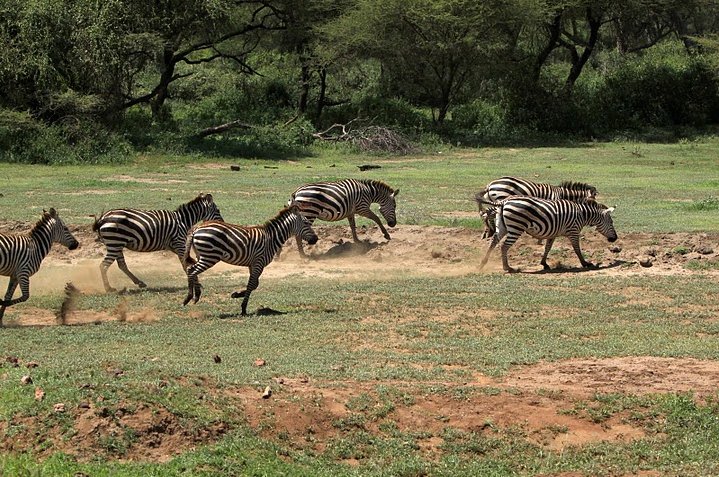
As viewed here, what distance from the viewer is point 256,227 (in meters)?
14.4

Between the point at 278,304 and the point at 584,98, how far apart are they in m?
32.8

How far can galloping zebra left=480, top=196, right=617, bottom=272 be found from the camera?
17.3 metres

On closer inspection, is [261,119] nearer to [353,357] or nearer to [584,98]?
[584,98]

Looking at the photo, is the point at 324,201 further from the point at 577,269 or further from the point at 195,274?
the point at 195,274

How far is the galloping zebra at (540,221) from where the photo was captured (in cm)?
1728

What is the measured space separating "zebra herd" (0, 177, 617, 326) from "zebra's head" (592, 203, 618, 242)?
0.6 inches

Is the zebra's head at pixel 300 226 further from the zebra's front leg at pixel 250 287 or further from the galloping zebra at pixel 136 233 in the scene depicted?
the galloping zebra at pixel 136 233

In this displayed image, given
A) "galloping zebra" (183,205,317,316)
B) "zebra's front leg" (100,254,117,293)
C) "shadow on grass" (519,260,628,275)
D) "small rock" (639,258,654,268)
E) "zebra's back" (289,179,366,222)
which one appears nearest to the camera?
"galloping zebra" (183,205,317,316)

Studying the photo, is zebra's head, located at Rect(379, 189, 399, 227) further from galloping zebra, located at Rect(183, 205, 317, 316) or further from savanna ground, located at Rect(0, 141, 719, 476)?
galloping zebra, located at Rect(183, 205, 317, 316)

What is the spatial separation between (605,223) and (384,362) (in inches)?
316

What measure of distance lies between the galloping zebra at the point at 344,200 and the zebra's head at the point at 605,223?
148 inches

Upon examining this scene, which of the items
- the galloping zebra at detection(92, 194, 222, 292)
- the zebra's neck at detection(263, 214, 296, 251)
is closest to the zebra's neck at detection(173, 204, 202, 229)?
the galloping zebra at detection(92, 194, 222, 292)

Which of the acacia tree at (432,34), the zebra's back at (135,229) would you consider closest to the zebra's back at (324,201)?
the zebra's back at (135,229)

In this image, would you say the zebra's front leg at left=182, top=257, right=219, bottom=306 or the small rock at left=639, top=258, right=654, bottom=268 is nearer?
the zebra's front leg at left=182, top=257, right=219, bottom=306
